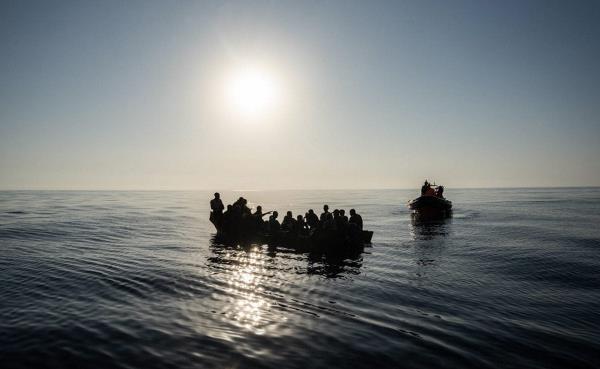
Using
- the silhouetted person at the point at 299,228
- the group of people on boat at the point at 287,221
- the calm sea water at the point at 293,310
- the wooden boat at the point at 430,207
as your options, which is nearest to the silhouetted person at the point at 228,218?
the group of people on boat at the point at 287,221

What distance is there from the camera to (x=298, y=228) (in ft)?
82.4

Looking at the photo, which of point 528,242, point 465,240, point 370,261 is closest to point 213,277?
point 370,261

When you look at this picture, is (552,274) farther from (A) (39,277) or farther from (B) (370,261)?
(A) (39,277)

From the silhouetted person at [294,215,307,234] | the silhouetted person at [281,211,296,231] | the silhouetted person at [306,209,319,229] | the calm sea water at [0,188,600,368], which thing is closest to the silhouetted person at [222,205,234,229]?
the silhouetted person at [281,211,296,231]

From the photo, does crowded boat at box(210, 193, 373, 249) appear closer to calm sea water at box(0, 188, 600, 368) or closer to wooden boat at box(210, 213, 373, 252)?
wooden boat at box(210, 213, 373, 252)

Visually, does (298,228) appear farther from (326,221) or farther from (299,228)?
(326,221)

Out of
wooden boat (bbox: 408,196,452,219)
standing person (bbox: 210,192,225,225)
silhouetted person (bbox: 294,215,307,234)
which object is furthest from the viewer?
wooden boat (bbox: 408,196,452,219)

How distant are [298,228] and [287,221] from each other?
1.30 metres

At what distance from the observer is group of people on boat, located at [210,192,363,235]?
76.9 ft

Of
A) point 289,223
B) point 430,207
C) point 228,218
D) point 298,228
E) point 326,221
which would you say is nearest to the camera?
point 326,221

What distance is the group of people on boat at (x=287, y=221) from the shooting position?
23438 mm

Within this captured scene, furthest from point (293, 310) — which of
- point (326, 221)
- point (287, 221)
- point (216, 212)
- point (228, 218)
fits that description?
point (216, 212)

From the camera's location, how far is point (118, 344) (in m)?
8.43

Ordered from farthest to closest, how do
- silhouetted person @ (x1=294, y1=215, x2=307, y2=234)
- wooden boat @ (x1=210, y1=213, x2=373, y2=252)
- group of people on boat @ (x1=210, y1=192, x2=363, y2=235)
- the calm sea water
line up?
silhouetted person @ (x1=294, y1=215, x2=307, y2=234) < group of people on boat @ (x1=210, y1=192, x2=363, y2=235) < wooden boat @ (x1=210, y1=213, x2=373, y2=252) < the calm sea water
